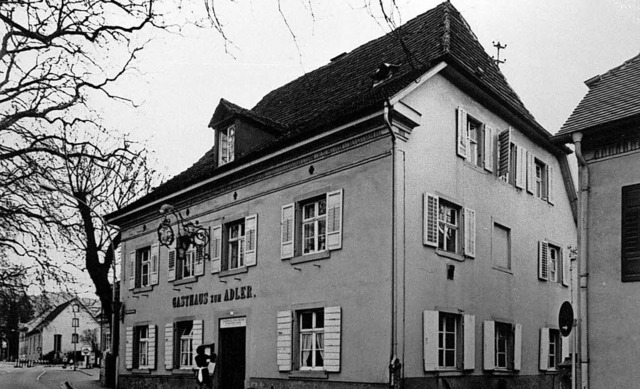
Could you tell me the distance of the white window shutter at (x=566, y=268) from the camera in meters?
23.2

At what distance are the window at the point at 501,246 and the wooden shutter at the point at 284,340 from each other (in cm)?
541

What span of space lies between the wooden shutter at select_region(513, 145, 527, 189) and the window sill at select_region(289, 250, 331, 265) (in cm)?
633

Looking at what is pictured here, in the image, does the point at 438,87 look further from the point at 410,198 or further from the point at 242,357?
the point at 242,357

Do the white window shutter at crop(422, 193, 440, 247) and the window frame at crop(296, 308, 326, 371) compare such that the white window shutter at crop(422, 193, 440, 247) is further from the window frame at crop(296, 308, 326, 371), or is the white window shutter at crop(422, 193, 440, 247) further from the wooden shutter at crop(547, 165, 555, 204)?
the wooden shutter at crop(547, 165, 555, 204)

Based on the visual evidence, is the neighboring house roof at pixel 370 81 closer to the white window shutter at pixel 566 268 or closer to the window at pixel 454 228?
the window at pixel 454 228

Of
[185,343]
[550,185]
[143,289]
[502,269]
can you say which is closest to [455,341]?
[502,269]

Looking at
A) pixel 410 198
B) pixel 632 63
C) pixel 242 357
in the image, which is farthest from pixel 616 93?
pixel 242 357

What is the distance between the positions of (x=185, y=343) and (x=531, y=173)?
11.5 m

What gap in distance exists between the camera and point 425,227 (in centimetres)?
1694

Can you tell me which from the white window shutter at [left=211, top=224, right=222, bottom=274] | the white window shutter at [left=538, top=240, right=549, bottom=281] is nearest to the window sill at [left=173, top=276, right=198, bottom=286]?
the white window shutter at [left=211, top=224, right=222, bottom=274]

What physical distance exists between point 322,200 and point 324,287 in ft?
6.93

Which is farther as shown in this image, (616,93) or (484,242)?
(484,242)

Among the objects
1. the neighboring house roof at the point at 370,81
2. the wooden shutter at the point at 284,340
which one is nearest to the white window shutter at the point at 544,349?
the neighboring house roof at the point at 370,81

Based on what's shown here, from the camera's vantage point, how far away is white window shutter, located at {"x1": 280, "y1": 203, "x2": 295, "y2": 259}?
18.9 meters
